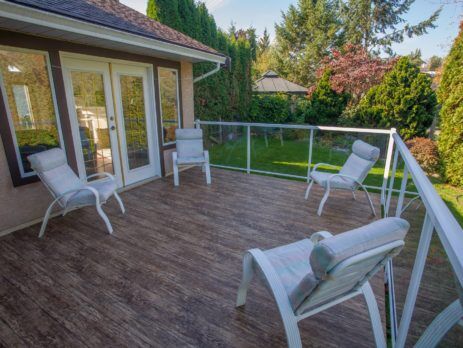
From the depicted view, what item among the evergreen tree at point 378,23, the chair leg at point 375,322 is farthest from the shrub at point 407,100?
the evergreen tree at point 378,23

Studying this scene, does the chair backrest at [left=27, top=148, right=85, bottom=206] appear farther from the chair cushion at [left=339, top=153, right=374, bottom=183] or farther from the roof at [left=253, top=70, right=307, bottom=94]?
the roof at [left=253, top=70, right=307, bottom=94]

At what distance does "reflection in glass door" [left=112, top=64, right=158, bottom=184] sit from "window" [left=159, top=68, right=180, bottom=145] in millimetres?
321

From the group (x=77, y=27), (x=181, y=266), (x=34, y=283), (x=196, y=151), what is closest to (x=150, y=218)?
(x=181, y=266)

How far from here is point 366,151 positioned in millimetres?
3855

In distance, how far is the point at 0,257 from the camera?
9.10 feet

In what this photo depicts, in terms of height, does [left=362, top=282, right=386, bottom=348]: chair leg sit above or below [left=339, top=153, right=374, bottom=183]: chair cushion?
below

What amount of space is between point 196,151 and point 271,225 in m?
2.51

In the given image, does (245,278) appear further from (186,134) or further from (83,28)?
(186,134)

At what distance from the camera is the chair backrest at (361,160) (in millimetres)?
3769

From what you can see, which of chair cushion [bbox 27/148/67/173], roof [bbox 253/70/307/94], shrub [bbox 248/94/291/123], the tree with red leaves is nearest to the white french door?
chair cushion [bbox 27/148/67/173]

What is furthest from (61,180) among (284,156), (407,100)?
(407,100)

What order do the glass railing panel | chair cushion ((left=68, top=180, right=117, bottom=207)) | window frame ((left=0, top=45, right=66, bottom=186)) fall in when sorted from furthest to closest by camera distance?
the glass railing panel, chair cushion ((left=68, top=180, right=117, bottom=207)), window frame ((left=0, top=45, right=66, bottom=186))

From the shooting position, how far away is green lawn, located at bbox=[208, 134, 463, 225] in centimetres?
508

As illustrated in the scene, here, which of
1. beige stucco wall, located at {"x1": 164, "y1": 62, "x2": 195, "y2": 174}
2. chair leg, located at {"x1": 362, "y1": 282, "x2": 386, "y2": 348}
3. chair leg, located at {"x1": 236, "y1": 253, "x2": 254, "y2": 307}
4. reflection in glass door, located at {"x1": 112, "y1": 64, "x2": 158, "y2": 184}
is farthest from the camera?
beige stucco wall, located at {"x1": 164, "y1": 62, "x2": 195, "y2": 174}
